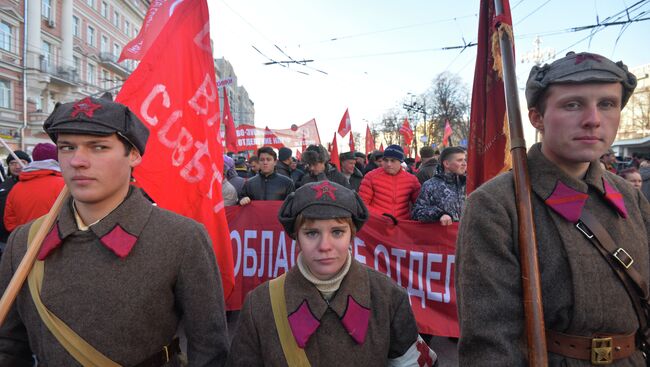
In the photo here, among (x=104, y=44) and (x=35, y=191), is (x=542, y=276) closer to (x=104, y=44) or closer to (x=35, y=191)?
(x=35, y=191)

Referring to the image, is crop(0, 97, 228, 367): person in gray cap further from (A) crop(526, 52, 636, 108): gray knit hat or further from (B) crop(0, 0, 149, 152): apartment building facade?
(B) crop(0, 0, 149, 152): apartment building facade

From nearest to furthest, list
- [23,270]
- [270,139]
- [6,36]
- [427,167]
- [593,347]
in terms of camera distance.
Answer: [593,347]
[23,270]
[427,167]
[270,139]
[6,36]

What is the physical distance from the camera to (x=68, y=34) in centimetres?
3344

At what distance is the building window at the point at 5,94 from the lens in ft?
90.7

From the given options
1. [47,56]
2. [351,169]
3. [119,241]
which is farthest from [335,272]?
[47,56]

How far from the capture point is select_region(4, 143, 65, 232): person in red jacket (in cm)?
405

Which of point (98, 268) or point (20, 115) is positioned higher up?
point (20, 115)

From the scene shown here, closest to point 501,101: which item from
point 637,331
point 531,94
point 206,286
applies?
point 531,94

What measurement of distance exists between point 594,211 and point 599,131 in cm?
32

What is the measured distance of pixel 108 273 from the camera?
1659 mm

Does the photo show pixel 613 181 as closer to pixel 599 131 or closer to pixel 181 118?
pixel 599 131

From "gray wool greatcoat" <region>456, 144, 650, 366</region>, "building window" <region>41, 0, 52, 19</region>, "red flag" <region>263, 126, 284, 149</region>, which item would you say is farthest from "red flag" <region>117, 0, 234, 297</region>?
"building window" <region>41, 0, 52, 19</region>

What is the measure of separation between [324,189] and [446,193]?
276 centimetres

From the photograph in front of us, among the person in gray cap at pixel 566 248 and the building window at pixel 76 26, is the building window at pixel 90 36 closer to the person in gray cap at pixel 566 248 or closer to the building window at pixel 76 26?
the building window at pixel 76 26
